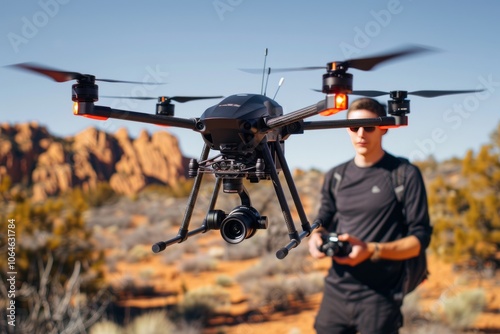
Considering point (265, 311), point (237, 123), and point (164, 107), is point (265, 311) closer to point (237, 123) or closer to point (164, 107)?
point (164, 107)

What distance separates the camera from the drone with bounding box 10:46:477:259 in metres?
1.56

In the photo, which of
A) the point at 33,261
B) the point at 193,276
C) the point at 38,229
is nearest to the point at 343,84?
the point at 33,261

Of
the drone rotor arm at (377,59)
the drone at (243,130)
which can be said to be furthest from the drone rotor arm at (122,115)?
the drone rotor arm at (377,59)

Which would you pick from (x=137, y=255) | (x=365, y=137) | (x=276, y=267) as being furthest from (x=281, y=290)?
(x=365, y=137)

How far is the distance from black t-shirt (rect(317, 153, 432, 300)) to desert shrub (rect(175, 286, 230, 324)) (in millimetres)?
7616

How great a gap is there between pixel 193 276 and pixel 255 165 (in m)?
15.4

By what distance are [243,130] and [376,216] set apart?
2.70 metres

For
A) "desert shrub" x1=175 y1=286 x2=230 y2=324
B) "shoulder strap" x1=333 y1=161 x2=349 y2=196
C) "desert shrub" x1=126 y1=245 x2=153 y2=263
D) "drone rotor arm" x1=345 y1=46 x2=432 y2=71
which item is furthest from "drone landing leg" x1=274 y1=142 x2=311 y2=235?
"desert shrub" x1=126 y1=245 x2=153 y2=263

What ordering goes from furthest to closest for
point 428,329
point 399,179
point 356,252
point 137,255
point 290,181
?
1. point 137,255
2. point 428,329
3. point 399,179
4. point 356,252
5. point 290,181

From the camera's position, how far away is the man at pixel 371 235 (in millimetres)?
3881

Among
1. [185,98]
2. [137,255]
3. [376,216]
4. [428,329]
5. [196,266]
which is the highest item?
[185,98]

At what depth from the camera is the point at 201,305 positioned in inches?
483

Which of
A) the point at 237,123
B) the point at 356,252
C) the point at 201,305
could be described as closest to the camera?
the point at 237,123

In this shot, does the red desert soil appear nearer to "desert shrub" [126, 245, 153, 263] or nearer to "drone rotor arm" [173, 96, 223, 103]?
"desert shrub" [126, 245, 153, 263]
